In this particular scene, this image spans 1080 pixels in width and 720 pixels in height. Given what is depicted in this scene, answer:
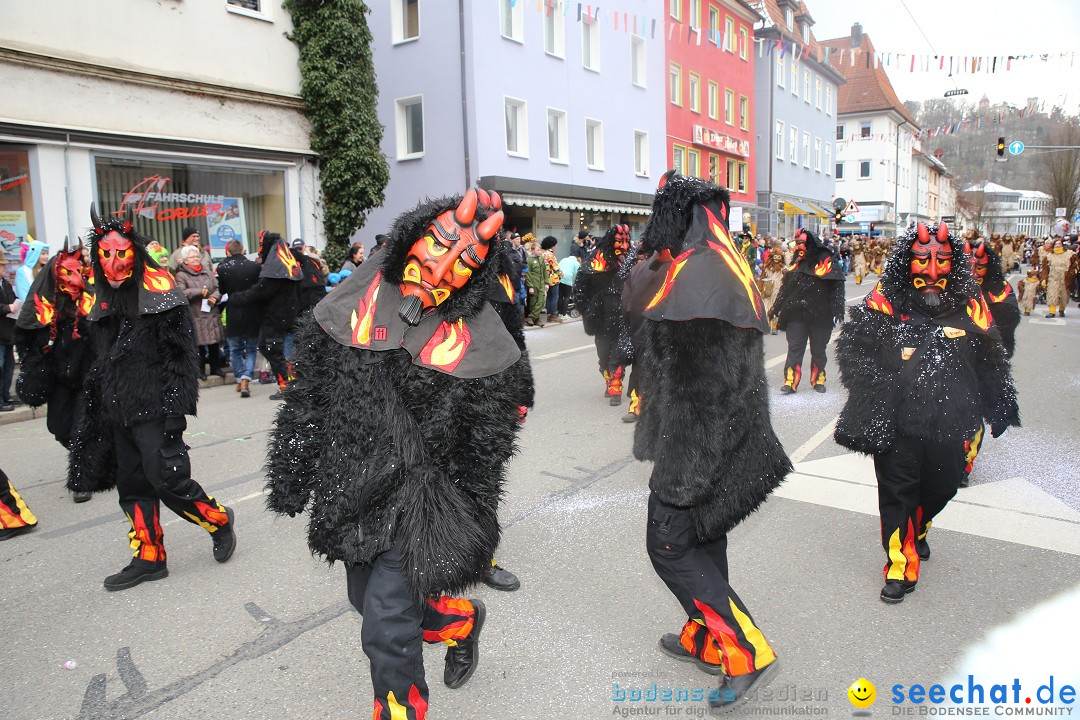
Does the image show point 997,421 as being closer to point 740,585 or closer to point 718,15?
point 740,585

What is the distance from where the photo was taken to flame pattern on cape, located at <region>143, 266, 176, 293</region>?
4004mm

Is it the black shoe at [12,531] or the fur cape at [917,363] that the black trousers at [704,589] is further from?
the black shoe at [12,531]

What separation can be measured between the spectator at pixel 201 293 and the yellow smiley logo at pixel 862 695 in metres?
8.59

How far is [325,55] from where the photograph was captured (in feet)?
51.4

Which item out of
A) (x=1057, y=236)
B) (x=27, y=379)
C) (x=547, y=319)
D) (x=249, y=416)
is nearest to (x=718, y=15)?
(x=1057, y=236)

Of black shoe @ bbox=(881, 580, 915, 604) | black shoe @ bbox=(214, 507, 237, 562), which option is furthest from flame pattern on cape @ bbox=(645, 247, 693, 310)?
black shoe @ bbox=(214, 507, 237, 562)

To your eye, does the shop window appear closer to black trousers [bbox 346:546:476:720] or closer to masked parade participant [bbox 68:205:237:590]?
masked parade participant [bbox 68:205:237:590]

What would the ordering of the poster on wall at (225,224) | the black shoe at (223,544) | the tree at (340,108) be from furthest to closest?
1. the tree at (340,108)
2. the poster on wall at (225,224)
3. the black shoe at (223,544)

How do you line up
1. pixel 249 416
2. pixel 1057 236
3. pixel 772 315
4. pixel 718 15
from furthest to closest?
pixel 718 15 → pixel 1057 236 → pixel 772 315 → pixel 249 416

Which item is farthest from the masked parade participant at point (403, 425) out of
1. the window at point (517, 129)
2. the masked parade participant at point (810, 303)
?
the window at point (517, 129)

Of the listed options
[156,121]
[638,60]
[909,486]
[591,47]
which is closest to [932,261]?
[909,486]

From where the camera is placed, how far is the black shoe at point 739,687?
2.83 meters

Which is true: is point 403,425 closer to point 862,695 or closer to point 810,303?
point 862,695

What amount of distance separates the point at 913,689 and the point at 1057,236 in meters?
18.8
